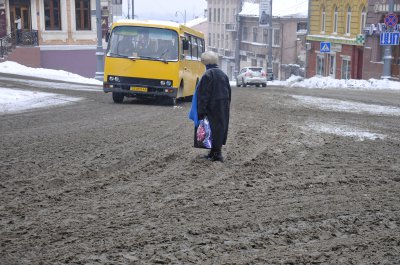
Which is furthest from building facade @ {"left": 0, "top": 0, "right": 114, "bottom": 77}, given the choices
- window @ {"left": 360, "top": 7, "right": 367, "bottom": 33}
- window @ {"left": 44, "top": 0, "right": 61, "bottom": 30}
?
window @ {"left": 360, "top": 7, "right": 367, "bottom": 33}

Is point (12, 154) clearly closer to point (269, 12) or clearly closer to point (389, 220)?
point (389, 220)

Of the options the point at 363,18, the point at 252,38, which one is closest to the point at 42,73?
the point at 363,18

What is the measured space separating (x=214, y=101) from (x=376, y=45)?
33.8 m

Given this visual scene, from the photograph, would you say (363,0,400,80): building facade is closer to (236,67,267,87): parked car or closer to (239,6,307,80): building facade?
(236,67,267,87): parked car

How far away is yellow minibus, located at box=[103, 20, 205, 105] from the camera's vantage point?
18312 mm

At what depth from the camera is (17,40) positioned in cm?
4131

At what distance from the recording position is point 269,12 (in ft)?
169

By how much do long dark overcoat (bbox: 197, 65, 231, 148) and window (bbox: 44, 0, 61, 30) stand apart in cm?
3568

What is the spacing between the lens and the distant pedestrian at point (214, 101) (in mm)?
8914

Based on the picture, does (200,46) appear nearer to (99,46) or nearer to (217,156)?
(99,46)

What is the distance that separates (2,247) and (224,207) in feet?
7.95

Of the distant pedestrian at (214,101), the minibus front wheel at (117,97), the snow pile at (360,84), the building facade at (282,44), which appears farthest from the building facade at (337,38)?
the distant pedestrian at (214,101)

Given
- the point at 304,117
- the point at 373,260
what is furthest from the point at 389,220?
the point at 304,117

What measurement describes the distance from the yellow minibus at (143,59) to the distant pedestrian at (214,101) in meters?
9.41
